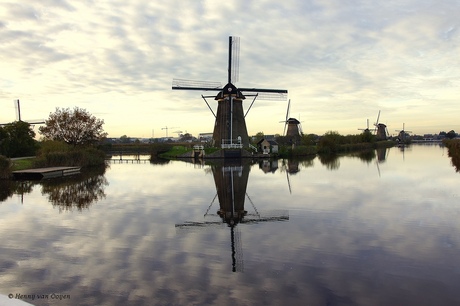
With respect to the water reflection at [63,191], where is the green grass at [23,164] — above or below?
above

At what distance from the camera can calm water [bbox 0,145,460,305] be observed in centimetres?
572

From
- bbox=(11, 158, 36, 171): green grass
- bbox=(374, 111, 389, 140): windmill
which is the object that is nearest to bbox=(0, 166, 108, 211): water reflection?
bbox=(11, 158, 36, 171): green grass

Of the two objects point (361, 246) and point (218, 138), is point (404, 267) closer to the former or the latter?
point (361, 246)

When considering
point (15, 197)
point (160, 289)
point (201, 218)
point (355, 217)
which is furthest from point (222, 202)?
point (15, 197)

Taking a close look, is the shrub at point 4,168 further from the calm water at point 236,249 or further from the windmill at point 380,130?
the windmill at point 380,130

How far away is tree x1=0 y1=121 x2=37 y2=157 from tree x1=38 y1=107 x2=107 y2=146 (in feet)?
7.59

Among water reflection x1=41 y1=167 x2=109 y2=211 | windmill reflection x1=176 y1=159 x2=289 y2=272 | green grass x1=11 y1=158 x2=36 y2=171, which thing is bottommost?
water reflection x1=41 y1=167 x2=109 y2=211

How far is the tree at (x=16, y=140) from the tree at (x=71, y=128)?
2.31 metres

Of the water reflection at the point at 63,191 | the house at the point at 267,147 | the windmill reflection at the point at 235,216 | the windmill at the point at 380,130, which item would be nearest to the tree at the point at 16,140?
the water reflection at the point at 63,191

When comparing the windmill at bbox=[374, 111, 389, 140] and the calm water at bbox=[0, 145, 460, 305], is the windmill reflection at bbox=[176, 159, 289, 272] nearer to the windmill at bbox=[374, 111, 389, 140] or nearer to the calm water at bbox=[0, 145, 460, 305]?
the calm water at bbox=[0, 145, 460, 305]

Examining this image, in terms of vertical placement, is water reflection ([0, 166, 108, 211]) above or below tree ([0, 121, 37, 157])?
below

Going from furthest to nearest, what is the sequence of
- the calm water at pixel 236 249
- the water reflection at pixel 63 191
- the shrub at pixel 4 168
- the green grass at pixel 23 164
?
the green grass at pixel 23 164
the shrub at pixel 4 168
the water reflection at pixel 63 191
the calm water at pixel 236 249

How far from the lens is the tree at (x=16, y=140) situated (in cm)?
3209

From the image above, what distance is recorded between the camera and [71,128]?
120ft
